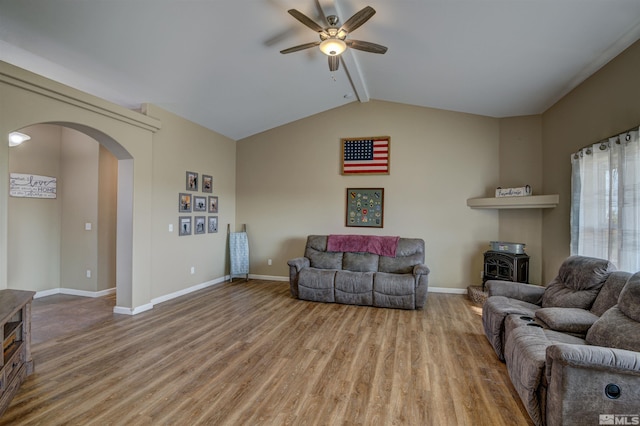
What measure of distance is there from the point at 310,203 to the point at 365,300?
243 centimetres

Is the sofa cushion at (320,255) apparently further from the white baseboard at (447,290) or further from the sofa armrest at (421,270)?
the white baseboard at (447,290)

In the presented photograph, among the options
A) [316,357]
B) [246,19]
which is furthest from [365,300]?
[246,19]

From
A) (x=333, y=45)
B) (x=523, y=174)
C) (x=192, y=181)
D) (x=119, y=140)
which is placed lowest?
(x=192, y=181)

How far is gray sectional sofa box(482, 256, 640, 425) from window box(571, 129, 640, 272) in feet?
1.38

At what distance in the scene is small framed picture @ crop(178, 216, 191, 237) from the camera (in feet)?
17.0

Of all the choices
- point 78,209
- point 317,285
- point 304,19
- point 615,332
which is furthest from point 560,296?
point 78,209

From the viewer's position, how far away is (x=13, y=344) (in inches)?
97.6

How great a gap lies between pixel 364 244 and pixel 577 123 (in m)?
3.51

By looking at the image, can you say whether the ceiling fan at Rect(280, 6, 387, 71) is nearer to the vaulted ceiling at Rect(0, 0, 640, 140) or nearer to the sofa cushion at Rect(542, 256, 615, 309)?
the vaulted ceiling at Rect(0, 0, 640, 140)

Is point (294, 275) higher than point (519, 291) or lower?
lower

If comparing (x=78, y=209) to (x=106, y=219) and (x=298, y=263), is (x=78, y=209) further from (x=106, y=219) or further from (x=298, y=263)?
(x=298, y=263)

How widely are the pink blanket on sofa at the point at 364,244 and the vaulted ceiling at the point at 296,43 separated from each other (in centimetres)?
265

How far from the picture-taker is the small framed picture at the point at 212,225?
5.95 m

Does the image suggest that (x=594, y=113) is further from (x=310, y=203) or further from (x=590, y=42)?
(x=310, y=203)
